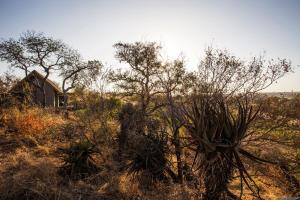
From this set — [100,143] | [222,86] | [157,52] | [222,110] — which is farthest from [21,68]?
[222,110]

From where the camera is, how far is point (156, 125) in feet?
26.6

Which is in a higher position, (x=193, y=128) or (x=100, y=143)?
(x=193, y=128)

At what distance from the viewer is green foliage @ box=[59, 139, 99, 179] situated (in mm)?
7517

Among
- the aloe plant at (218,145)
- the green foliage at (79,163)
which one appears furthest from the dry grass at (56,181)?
the aloe plant at (218,145)

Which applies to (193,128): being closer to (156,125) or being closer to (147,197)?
(147,197)

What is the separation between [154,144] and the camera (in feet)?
22.2

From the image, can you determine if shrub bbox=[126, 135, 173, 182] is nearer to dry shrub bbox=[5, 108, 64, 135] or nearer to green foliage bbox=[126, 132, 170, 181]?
green foliage bbox=[126, 132, 170, 181]

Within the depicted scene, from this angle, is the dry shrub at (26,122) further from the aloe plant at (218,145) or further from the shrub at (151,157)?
the aloe plant at (218,145)

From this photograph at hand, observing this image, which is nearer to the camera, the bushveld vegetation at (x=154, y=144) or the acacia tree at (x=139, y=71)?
the bushveld vegetation at (x=154, y=144)

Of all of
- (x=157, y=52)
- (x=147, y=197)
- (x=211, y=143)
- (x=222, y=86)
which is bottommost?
(x=147, y=197)

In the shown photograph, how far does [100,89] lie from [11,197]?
307 inches

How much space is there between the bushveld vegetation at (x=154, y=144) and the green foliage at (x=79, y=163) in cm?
3

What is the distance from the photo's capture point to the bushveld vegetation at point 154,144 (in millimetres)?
5039

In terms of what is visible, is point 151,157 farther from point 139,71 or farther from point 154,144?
point 139,71
